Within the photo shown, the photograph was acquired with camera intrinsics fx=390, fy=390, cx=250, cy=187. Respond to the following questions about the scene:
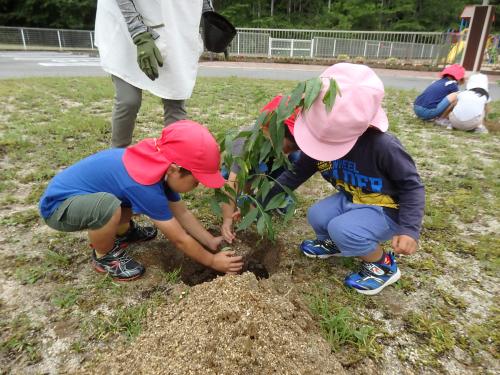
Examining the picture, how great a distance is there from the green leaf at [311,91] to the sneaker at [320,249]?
2.84 feet

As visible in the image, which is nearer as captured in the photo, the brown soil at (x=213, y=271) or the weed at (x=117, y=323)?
the weed at (x=117, y=323)

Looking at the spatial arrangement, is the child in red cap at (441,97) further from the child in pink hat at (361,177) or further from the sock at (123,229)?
the sock at (123,229)

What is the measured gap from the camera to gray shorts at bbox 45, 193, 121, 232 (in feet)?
5.58

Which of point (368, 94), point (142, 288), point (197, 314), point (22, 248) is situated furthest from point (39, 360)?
point (368, 94)

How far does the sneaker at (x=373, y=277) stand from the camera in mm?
1866

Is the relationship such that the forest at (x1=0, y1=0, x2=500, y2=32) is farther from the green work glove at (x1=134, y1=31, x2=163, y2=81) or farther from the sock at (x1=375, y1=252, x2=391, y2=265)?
the sock at (x1=375, y1=252, x2=391, y2=265)

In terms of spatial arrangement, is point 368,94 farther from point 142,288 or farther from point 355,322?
point 142,288

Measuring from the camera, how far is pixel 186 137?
1624 millimetres

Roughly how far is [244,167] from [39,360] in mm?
1103

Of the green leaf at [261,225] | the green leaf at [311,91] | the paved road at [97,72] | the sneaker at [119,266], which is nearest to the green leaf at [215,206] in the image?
the green leaf at [261,225]

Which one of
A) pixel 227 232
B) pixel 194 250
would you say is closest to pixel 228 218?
pixel 227 232

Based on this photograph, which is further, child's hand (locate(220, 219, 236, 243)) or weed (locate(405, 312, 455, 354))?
child's hand (locate(220, 219, 236, 243))

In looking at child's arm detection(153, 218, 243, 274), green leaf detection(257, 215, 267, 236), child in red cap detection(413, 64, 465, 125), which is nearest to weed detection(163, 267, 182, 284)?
child's arm detection(153, 218, 243, 274)

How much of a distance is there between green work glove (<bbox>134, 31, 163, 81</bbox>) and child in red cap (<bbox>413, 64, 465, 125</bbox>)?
13.5ft
